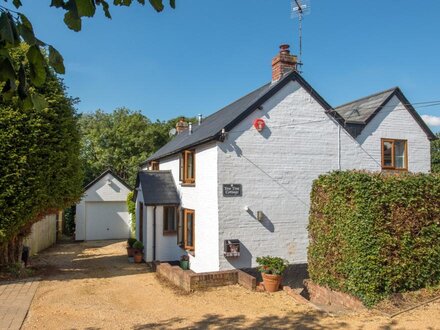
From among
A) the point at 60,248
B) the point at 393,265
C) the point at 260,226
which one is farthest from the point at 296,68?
the point at 60,248

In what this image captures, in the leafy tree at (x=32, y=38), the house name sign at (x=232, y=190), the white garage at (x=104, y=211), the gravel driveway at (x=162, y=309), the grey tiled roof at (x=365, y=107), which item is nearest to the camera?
the leafy tree at (x=32, y=38)

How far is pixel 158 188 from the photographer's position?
17.8 m

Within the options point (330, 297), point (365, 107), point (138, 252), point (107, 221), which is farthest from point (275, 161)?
point (107, 221)

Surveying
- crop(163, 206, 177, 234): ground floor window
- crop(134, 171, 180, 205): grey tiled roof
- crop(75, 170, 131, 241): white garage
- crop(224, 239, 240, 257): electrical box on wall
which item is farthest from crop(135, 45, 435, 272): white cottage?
crop(75, 170, 131, 241): white garage

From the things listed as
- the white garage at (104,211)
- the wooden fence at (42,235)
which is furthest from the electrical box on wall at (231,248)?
the white garage at (104,211)

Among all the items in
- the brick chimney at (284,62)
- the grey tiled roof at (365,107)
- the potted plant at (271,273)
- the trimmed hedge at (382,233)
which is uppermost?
the brick chimney at (284,62)

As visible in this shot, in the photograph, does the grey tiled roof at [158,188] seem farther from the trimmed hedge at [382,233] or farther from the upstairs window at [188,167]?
the trimmed hedge at [382,233]

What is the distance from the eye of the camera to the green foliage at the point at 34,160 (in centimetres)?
1298

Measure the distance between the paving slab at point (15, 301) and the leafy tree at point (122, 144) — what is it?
23.1m

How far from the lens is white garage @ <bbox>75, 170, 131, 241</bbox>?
25.4 metres

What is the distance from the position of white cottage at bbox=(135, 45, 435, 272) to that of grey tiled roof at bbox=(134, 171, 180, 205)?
0.46 feet

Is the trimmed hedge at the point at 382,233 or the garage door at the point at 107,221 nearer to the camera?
the trimmed hedge at the point at 382,233

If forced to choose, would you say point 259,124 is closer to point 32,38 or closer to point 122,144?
point 32,38

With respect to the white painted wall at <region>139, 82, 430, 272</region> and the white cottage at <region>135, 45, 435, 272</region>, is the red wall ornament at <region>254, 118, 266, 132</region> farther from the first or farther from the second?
the white painted wall at <region>139, 82, 430, 272</region>
